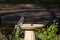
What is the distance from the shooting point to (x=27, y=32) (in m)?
2.89

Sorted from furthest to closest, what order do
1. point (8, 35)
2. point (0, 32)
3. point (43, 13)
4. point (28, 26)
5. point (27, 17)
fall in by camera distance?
point (8, 35), point (0, 32), point (43, 13), point (27, 17), point (28, 26)

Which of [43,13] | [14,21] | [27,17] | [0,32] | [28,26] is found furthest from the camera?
[0,32]

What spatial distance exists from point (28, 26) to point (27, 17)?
106 cm

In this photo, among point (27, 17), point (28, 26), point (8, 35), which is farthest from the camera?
point (8, 35)

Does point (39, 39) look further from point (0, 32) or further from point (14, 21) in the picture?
point (14, 21)

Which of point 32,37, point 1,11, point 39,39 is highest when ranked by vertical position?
point 1,11

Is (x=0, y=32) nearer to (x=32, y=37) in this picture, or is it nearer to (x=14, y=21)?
(x=14, y=21)

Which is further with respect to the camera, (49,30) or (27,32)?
(49,30)

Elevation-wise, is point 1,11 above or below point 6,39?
above

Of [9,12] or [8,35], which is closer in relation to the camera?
[9,12]

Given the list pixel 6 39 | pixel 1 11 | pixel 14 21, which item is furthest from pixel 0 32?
pixel 14 21

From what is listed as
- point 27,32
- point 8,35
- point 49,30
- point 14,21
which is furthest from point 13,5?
point 27,32

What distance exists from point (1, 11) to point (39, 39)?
1326mm

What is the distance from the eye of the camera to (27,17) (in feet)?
12.8
